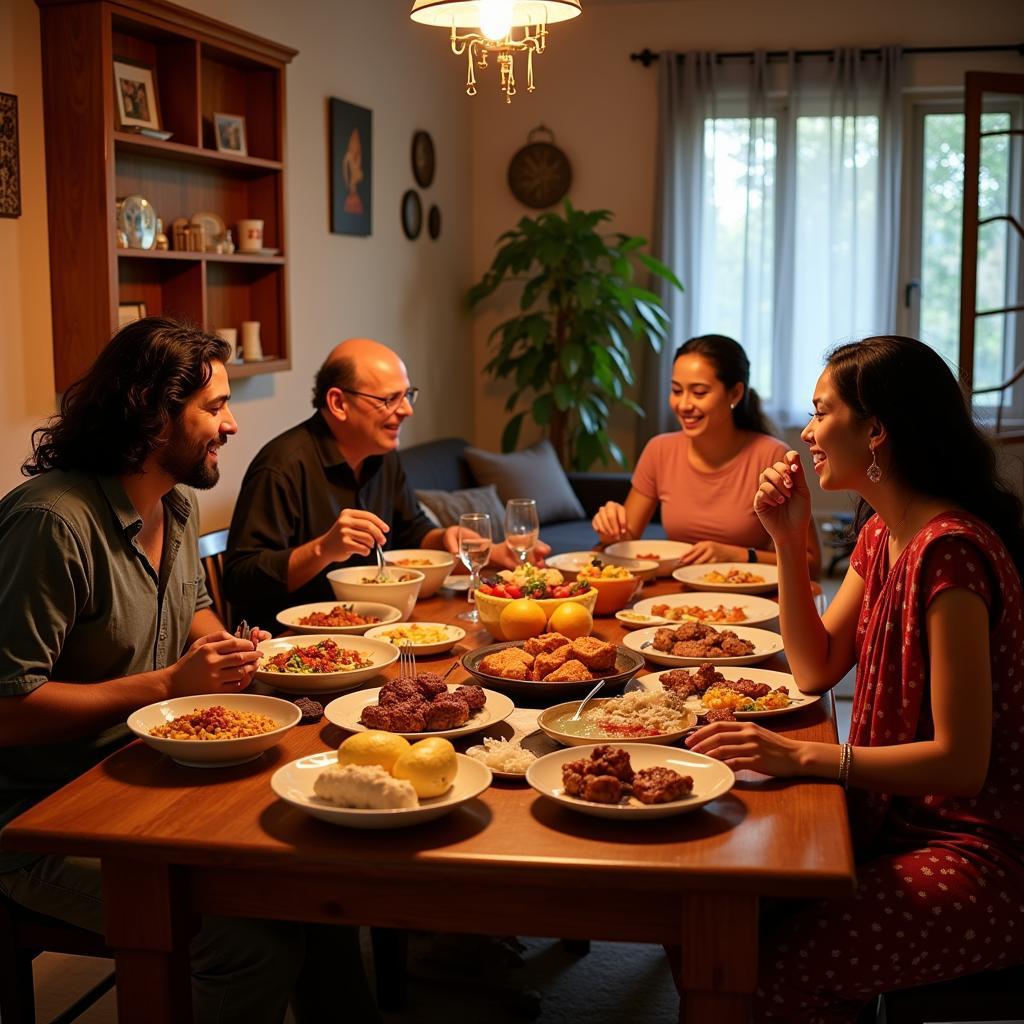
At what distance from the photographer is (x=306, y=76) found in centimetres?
462

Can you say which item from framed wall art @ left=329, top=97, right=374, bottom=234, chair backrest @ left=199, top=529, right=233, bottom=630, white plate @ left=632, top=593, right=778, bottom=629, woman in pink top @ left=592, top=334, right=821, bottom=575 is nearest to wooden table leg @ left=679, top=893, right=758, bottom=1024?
white plate @ left=632, top=593, right=778, bottom=629

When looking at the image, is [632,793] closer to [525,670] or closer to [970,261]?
[525,670]

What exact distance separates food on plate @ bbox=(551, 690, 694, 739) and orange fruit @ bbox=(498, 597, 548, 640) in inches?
16.7

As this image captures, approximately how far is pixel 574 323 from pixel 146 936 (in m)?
4.90

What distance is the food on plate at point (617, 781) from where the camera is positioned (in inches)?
56.4

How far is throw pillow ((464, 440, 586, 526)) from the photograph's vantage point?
550cm

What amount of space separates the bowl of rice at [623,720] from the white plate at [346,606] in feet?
2.07

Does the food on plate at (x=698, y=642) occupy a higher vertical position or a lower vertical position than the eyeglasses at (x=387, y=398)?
lower

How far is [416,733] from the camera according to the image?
1.68 m

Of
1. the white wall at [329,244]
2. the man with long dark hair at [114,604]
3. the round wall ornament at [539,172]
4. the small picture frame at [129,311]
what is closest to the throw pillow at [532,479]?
the white wall at [329,244]

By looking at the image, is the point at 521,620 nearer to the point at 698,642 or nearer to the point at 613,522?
the point at 698,642

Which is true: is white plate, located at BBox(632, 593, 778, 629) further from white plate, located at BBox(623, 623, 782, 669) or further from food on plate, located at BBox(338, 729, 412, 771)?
food on plate, located at BBox(338, 729, 412, 771)

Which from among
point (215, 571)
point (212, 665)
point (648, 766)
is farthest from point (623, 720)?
point (215, 571)

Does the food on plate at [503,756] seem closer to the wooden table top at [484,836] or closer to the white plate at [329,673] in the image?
the wooden table top at [484,836]
